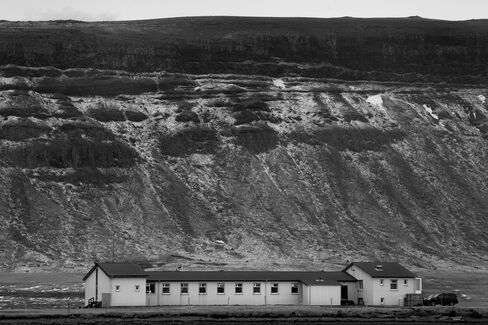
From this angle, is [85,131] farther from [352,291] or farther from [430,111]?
[352,291]

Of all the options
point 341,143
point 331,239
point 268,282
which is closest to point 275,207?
point 331,239

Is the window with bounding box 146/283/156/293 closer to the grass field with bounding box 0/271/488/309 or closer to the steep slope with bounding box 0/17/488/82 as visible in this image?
the grass field with bounding box 0/271/488/309

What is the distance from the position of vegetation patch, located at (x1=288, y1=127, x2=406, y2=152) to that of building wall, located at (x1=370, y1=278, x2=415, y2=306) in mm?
55278

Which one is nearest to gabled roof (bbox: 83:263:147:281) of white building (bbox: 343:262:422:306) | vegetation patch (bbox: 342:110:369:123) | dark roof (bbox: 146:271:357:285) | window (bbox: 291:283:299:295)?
dark roof (bbox: 146:271:357:285)

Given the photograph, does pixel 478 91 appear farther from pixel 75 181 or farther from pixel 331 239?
pixel 75 181

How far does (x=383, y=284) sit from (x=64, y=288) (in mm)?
26474

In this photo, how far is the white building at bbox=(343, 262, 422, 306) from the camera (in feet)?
328

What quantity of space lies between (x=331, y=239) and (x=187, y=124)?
2826cm

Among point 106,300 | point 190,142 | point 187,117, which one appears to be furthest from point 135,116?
point 106,300

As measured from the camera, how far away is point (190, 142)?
505 feet

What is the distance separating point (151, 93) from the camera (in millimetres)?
163500

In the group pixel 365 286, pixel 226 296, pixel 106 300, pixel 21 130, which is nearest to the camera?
pixel 106 300

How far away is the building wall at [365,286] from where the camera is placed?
100 meters

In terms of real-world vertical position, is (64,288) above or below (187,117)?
below
